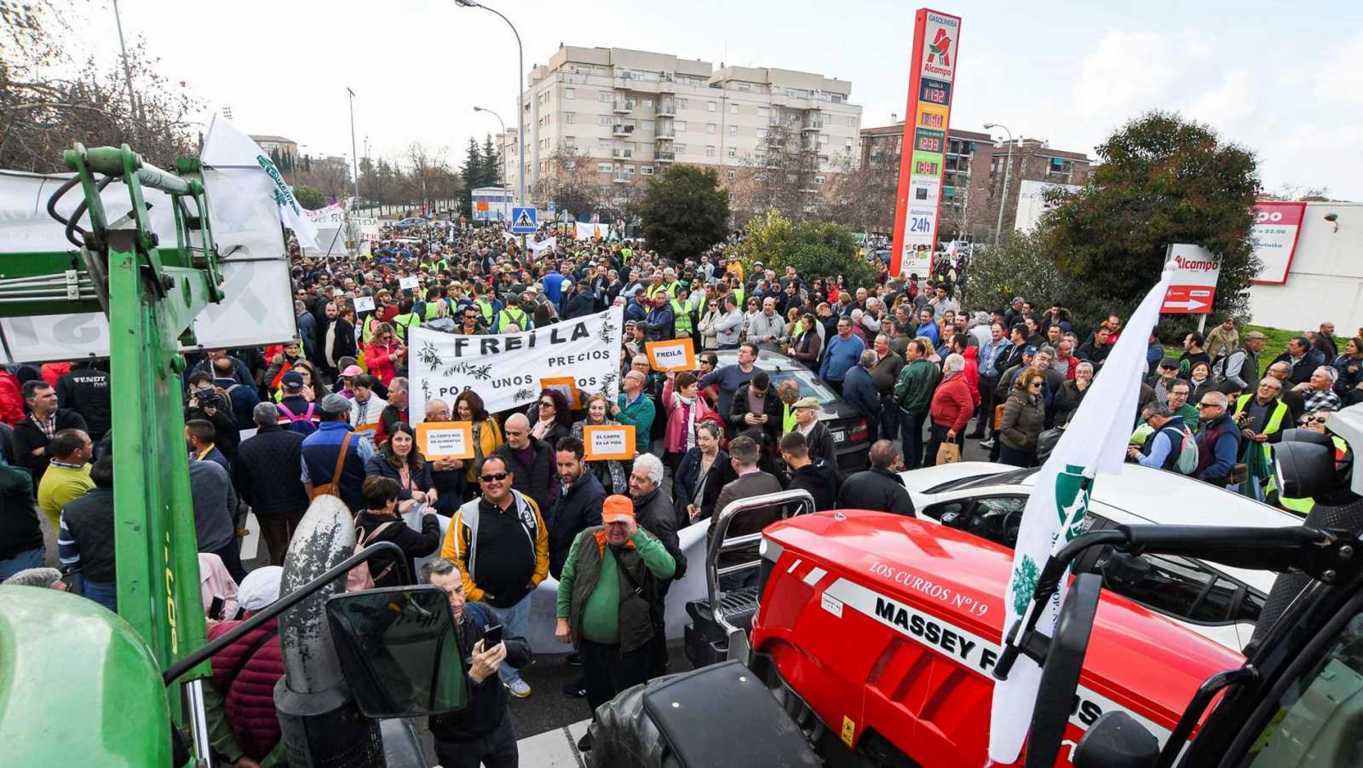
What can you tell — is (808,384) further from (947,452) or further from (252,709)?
(252,709)

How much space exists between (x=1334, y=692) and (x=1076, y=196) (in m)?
17.4

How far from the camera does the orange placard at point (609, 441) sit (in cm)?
692

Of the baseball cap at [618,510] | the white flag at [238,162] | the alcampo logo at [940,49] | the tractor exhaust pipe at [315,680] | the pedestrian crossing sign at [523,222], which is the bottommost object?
the baseball cap at [618,510]

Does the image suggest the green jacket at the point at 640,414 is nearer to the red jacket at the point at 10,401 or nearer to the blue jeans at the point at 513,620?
the blue jeans at the point at 513,620

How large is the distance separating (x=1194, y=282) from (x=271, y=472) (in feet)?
56.4

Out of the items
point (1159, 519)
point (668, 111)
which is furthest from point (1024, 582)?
point (668, 111)

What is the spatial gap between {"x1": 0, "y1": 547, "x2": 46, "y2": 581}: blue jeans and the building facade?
50311mm

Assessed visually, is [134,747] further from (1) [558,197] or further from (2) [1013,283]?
(1) [558,197]

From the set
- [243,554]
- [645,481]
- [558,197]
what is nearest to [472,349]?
[243,554]

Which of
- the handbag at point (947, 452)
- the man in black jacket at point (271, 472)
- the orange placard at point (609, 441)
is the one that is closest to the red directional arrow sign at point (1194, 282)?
the handbag at point (947, 452)

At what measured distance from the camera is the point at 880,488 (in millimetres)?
5574

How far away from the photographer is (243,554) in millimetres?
7555

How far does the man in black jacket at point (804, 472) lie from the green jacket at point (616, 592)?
190 cm

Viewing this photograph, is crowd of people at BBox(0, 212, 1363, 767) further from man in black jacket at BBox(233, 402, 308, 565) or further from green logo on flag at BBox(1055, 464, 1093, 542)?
green logo on flag at BBox(1055, 464, 1093, 542)
